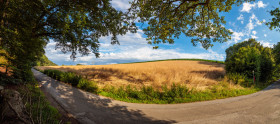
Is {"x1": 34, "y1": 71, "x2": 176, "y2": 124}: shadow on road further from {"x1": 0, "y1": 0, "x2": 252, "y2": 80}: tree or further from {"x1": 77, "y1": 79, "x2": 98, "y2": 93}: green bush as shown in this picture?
{"x1": 0, "y1": 0, "x2": 252, "y2": 80}: tree

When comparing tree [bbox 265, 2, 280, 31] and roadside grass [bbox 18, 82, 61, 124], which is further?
tree [bbox 265, 2, 280, 31]

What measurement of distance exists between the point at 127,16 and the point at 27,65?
8.42 meters

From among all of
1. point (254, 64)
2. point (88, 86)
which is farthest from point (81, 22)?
point (254, 64)

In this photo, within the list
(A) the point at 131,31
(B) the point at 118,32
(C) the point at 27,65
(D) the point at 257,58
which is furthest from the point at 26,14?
(D) the point at 257,58

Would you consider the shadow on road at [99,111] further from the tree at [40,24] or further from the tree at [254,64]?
the tree at [254,64]

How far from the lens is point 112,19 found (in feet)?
34.8

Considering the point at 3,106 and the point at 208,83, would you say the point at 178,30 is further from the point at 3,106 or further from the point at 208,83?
the point at 3,106

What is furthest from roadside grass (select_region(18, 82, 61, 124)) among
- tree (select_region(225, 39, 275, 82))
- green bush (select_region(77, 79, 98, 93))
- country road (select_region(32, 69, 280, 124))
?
tree (select_region(225, 39, 275, 82))

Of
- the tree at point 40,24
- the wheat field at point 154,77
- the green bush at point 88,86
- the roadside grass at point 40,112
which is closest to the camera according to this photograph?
the roadside grass at point 40,112

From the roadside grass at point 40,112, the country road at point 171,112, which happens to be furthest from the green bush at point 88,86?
the roadside grass at point 40,112

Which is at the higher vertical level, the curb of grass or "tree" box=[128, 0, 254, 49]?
"tree" box=[128, 0, 254, 49]

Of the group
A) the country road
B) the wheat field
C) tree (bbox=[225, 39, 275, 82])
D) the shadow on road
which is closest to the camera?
the country road

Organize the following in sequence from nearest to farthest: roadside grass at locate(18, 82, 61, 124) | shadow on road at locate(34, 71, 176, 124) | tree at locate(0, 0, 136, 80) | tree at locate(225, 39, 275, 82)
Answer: roadside grass at locate(18, 82, 61, 124) < shadow on road at locate(34, 71, 176, 124) < tree at locate(0, 0, 136, 80) < tree at locate(225, 39, 275, 82)

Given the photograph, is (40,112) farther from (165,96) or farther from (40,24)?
(40,24)
